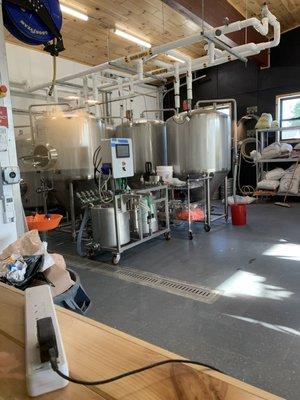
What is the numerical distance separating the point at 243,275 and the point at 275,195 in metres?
4.30

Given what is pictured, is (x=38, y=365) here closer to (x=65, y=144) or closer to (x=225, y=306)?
(x=225, y=306)

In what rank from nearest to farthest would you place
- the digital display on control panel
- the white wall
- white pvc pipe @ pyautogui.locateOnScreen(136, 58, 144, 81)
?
the digital display on control panel < white pvc pipe @ pyautogui.locateOnScreen(136, 58, 144, 81) < the white wall

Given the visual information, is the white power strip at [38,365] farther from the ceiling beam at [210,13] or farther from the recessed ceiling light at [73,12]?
the recessed ceiling light at [73,12]

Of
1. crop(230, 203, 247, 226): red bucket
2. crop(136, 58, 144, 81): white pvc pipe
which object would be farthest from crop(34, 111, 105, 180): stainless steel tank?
crop(230, 203, 247, 226): red bucket

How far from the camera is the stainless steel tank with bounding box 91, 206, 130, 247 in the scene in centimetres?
321

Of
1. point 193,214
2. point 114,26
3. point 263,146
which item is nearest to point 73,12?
point 114,26

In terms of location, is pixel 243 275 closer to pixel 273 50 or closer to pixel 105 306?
pixel 105 306

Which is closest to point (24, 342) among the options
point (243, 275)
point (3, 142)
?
point (3, 142)

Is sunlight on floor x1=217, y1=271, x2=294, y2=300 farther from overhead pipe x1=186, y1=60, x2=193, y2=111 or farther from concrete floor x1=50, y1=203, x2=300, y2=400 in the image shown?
overhead pipe x1=186, y1=60, x2=193, y2=111

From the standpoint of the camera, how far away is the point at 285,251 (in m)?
3.26

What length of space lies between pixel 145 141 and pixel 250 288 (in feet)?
11.6

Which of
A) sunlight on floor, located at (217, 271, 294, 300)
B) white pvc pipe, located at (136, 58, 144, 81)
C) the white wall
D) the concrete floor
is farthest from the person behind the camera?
the white wall

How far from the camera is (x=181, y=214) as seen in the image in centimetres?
430

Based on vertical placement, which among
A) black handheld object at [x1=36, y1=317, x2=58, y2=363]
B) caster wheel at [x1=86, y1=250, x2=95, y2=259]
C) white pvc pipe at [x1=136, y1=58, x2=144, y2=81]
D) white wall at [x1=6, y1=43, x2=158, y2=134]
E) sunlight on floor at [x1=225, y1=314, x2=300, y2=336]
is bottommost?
sunlight on floor at [x1=225, y1=314, x2=300, y2=336]
